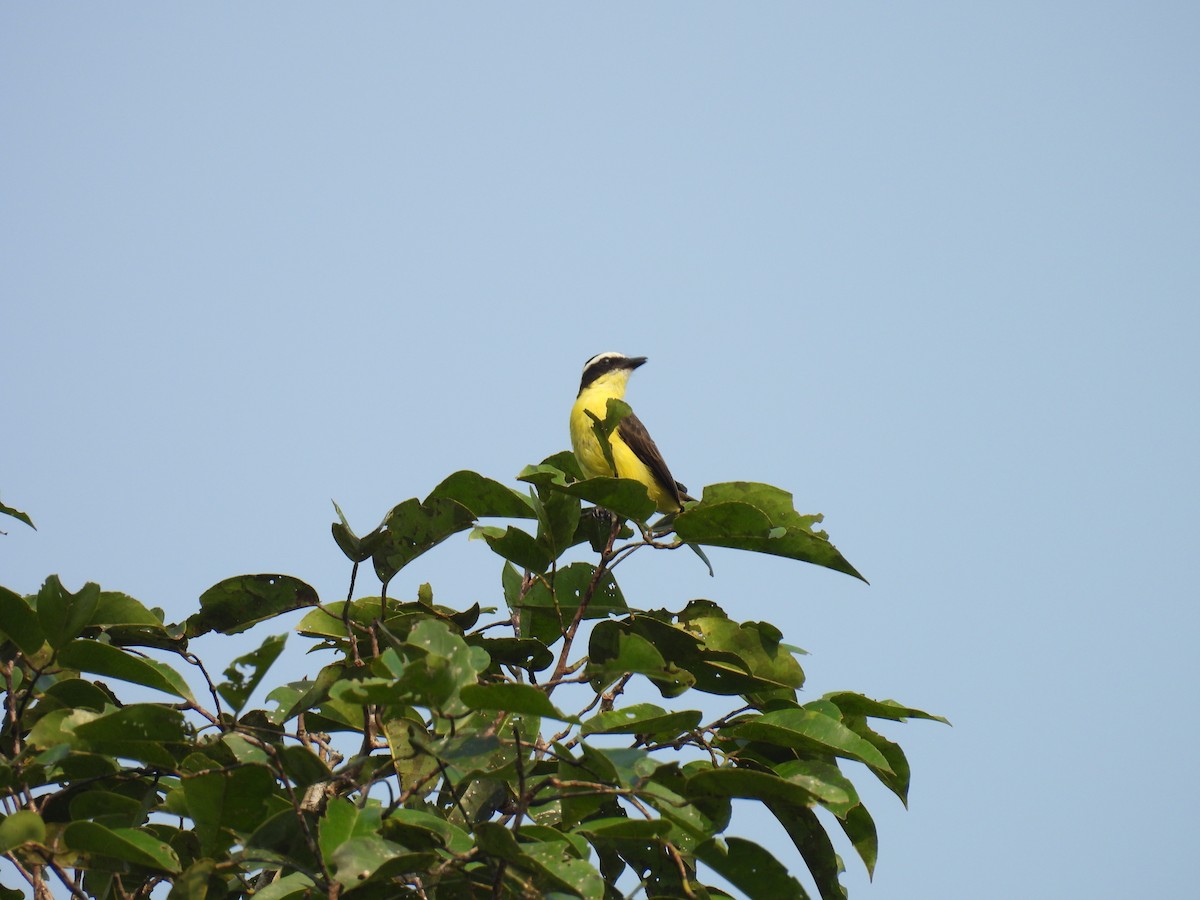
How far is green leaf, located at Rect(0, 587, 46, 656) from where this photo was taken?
2766 mm

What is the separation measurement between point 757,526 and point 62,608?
1.64 meters

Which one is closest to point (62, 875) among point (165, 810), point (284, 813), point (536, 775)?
point (165, 810)

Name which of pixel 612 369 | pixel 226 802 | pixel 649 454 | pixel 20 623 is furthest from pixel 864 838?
pixel 612 369

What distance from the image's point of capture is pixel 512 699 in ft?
7.09

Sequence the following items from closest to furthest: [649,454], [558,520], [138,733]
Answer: [138,733] < [558,520] < [649,454]

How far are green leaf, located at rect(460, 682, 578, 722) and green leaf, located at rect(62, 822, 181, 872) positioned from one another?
71 cm

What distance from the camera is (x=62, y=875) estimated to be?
2387mm

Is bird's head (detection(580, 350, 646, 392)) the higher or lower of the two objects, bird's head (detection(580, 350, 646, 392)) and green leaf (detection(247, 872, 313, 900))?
the higher

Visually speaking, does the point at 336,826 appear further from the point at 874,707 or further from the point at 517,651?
the point at 874,707

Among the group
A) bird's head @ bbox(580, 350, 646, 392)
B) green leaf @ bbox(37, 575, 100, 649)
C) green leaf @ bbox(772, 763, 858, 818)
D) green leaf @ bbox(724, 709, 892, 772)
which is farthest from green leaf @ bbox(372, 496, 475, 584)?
bird's head @ bbox(580, 350, 646, 392)

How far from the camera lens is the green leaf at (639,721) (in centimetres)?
261

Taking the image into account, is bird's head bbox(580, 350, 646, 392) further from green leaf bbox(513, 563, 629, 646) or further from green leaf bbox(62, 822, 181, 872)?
green leaf bbox(62, 822, 181, 872)

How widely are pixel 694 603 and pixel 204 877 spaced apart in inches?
58.1

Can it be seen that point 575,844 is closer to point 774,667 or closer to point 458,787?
point 458,787
